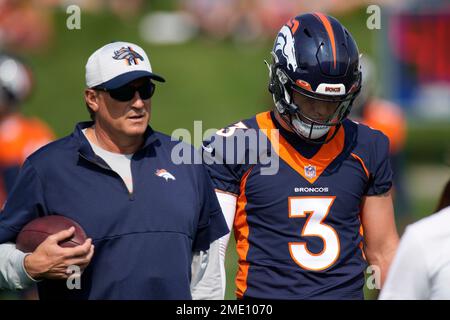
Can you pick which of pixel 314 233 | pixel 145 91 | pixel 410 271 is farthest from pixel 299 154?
pixel 410 271

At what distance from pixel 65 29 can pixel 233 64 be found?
256 centimetres

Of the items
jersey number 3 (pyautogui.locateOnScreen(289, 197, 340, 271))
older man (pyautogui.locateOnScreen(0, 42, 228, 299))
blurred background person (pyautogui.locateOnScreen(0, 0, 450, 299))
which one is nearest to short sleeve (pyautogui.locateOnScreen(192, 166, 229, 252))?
older man (pyautogui.locateOnScreen(0, 42, 228, 299))

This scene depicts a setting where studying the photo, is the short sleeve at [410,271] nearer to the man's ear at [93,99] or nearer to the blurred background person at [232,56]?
the man's ear at [93,99]

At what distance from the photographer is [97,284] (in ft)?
14.5

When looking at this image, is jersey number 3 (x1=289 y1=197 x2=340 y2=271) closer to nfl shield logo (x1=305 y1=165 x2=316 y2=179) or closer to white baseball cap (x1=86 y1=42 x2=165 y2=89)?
nfl shield logo (x1=305 y1=165 x2=316 y2=179)

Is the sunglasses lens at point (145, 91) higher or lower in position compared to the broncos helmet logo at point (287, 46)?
lower

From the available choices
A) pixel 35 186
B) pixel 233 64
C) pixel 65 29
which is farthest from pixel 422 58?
pixel 35 186

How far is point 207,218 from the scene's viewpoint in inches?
187

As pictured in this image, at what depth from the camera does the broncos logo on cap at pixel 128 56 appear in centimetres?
Result: 468

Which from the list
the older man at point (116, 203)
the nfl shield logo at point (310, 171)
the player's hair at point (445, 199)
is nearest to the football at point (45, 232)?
the older man at point (116, 203)

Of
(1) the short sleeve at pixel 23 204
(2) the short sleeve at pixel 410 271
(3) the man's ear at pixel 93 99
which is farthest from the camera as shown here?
(3) the man's ear at pixel 93 99

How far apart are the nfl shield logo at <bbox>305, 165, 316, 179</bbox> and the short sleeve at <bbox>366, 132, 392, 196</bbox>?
294mm

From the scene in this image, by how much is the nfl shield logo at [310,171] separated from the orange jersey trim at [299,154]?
0.04 ft

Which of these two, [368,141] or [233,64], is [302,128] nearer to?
[368,141]
